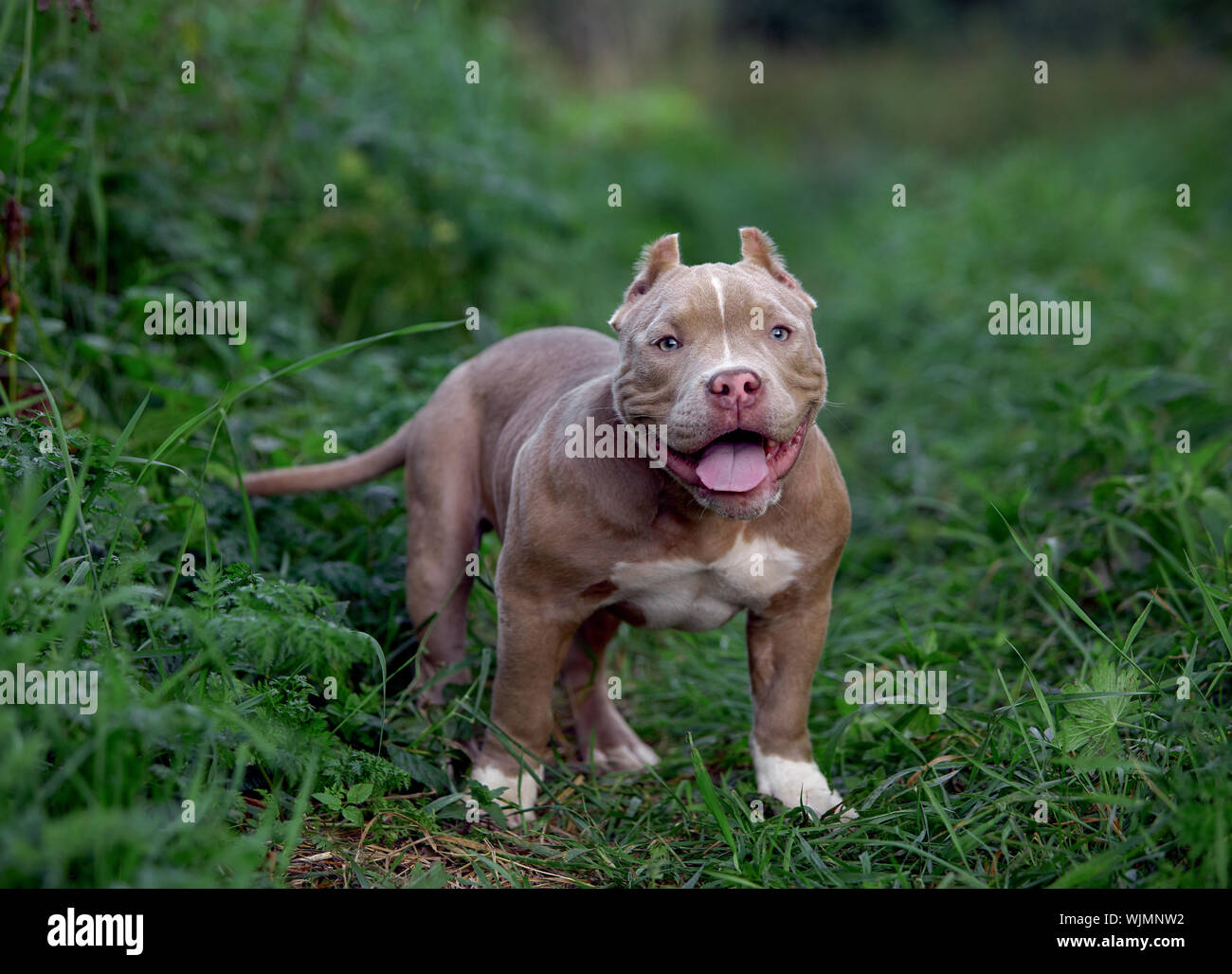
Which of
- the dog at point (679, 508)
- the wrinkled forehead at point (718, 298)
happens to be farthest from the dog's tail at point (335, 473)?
the wrinkled forehead at point (718, 298)

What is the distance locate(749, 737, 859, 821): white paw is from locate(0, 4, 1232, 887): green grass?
0.28 feet

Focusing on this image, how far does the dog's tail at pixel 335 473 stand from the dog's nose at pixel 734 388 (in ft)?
5.20

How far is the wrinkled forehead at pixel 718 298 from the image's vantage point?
3.16 m

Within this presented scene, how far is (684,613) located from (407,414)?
→ 1747mm

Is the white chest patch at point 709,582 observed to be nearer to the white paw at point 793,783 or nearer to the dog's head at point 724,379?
→ the dog's head at point 724,379

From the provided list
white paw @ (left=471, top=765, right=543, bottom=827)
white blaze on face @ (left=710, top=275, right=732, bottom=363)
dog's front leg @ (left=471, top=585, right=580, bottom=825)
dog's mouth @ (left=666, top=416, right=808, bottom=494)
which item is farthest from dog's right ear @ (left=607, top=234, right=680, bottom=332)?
white paw @ (left=471, top=765, right=543, bottom=827)

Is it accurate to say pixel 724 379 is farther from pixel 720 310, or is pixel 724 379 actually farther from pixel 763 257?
pixel 763 257

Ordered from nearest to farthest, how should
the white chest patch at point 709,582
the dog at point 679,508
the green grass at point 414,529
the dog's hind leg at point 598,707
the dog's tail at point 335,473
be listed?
the green grass at point 414,529
the dog at point 679,508
the white chest patch at point 709,582
the dog's hind leg at point 598,707
the dog's tail at point 335,473

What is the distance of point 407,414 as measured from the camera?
4773 mm

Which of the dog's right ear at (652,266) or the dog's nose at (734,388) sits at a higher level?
the dog's right ear at (652,266)
